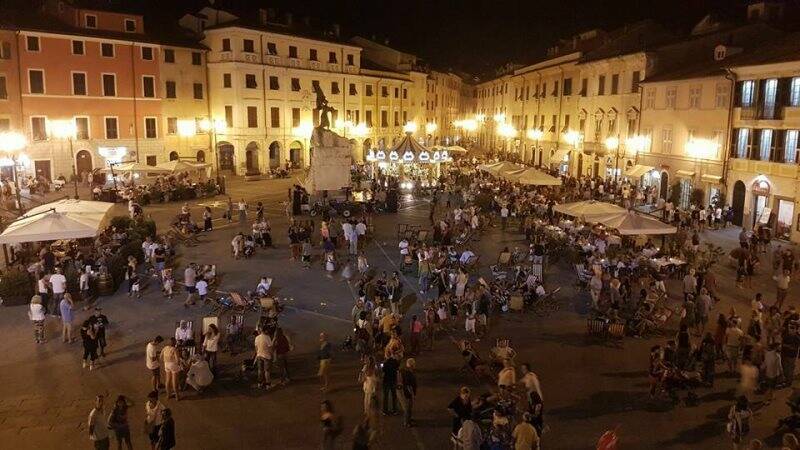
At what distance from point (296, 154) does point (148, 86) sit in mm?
16260

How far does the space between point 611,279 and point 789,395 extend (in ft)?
19.1

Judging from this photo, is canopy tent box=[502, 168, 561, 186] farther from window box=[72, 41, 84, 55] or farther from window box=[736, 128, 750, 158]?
window box=[72, 41, 84, 55]

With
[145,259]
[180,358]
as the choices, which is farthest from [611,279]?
[145,259]

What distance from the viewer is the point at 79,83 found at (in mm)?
44281

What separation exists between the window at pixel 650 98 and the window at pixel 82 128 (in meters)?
38.8

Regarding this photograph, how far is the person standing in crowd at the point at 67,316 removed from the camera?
15.5m

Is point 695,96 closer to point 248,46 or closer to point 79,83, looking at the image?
point 248,46

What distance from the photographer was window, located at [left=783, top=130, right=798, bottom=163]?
94.0 feet

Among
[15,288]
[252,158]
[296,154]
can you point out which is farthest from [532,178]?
[296,154]

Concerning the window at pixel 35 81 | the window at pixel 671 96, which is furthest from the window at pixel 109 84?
the window at pixel 671 96

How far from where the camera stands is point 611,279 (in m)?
18.3

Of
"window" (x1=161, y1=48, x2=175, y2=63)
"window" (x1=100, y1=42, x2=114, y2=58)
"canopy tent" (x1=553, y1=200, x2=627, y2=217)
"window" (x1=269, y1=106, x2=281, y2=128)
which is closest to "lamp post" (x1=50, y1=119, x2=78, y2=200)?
"window" (x1=100, y1=42, x2=114, y2=58)

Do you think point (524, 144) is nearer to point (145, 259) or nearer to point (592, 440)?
point (145, 259)

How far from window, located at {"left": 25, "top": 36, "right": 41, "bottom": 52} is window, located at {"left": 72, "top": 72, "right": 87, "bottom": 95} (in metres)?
2.79
